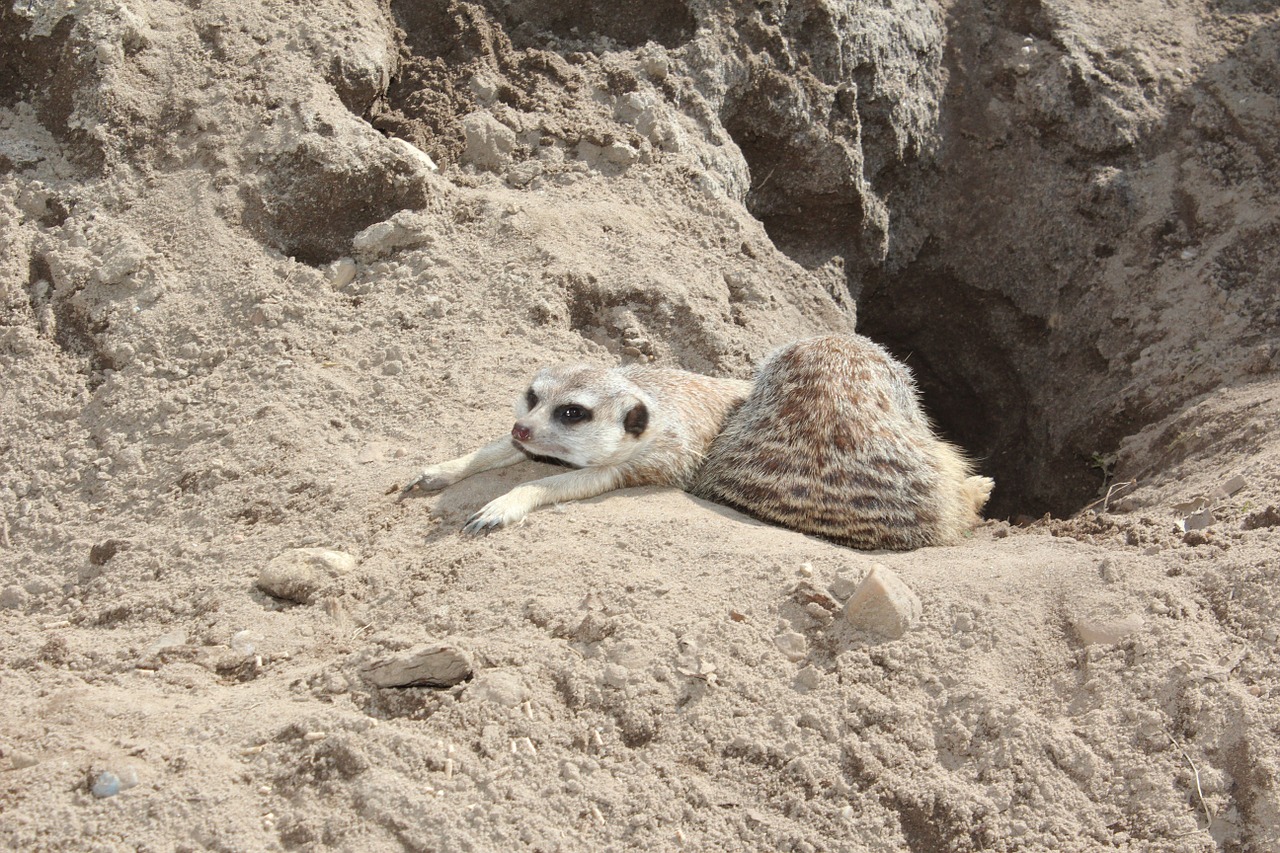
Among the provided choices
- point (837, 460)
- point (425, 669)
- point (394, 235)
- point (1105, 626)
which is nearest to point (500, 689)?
point (425, 669)

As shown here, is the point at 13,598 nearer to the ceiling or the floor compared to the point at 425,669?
nearer to the floor

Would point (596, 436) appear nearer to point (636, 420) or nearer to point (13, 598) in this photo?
point (636, 420)

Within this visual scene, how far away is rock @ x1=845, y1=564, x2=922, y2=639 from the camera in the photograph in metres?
2.71

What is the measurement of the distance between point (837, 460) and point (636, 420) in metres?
0.77

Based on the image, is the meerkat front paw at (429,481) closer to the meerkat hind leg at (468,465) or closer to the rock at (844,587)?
the meerkat hind leg at (468,465)

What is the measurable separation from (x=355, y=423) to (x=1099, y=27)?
16.3 feet

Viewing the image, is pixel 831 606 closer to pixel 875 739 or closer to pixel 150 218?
pixel 875 739

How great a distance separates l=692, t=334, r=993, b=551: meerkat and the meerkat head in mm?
412

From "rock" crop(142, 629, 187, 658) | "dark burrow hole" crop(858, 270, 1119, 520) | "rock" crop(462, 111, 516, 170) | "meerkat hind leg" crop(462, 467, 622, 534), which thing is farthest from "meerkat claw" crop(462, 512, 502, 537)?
"dark burrow hole" crop(858, 270, 1119, 520)

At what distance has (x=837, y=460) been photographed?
12.3 feet

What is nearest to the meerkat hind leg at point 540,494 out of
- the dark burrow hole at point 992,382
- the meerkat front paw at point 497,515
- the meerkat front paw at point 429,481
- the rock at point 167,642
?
the meerkat front paw at point 497,515

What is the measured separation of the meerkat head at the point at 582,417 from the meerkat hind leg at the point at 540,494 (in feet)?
0.29

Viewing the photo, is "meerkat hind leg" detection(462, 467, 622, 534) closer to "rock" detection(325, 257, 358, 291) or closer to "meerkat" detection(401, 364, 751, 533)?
"meerkat" detection(401, 364, 751, 533)

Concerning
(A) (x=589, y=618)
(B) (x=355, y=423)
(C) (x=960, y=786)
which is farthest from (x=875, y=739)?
(B) (x=355, y=423)
